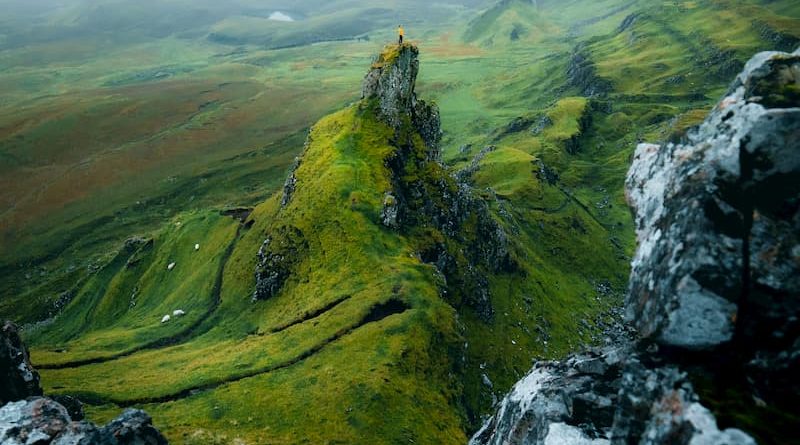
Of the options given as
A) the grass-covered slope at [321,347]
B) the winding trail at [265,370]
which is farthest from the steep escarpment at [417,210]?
the winding trail at [265,370]

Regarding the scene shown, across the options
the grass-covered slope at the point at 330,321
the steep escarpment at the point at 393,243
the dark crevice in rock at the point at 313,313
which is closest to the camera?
the grass-covered slope at the point at 330,321

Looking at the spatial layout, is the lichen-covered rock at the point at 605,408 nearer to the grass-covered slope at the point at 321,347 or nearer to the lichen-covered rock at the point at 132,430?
the grass-covered slope at the point at 321,347

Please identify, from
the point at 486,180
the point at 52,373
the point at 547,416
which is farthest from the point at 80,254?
the point at 547,416

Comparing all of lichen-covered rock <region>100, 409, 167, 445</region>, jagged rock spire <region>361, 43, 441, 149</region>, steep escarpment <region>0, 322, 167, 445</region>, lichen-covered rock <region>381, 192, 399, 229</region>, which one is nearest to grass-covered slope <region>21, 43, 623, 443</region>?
lichen-covered rock <region>381, 192, 399, 229</region>

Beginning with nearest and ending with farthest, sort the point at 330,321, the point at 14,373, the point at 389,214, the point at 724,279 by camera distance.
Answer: the point at 724,279, the point at 14,373, the point at 330,321, the point at 389,214

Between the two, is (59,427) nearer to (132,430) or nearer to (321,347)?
(132,430)

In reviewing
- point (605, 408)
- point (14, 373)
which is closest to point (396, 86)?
point (14, 373)

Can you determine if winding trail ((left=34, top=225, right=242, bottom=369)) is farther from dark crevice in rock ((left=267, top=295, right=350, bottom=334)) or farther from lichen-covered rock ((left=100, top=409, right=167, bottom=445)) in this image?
lichen-covered rock ((left=100, top=409, right=167, bottom=445))
